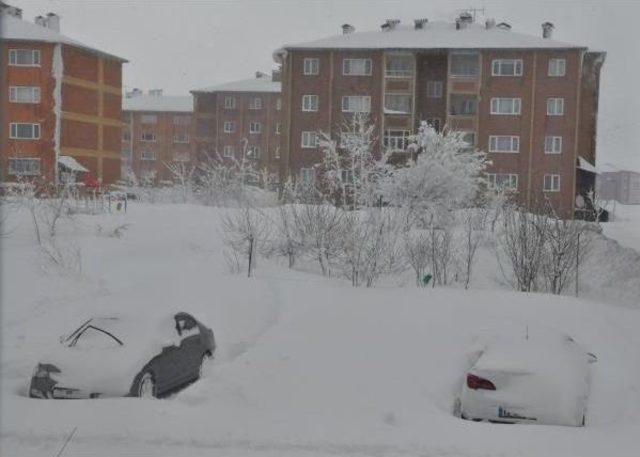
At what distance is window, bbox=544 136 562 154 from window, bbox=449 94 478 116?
461cm

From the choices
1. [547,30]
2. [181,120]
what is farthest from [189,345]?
[181,120]

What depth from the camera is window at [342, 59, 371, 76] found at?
42.2 metres

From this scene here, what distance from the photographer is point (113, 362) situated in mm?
8891

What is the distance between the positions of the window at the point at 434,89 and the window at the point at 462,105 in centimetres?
107

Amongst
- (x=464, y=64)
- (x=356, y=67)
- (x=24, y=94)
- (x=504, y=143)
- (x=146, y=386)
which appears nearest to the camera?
(x=146, y=386)

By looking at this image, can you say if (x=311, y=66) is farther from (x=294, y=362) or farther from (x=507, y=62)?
(x=294, y=362)

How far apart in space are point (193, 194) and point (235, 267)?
2440 cm

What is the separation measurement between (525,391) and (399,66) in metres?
36.1

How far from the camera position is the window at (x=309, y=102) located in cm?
4306

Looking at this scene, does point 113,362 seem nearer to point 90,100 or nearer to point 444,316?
point 444,316

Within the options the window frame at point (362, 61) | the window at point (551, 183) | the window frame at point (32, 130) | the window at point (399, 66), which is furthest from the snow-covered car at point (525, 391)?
the window frame at point (32, 130)

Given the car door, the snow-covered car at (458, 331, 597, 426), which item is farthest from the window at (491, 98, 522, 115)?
the snow-covered car at (458, 331, 597, 426)

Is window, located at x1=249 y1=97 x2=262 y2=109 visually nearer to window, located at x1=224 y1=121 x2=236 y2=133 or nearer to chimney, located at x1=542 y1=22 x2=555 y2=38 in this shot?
window, located at x1=224 y1=121 x2=236 y2=133

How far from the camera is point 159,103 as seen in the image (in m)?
74.1
